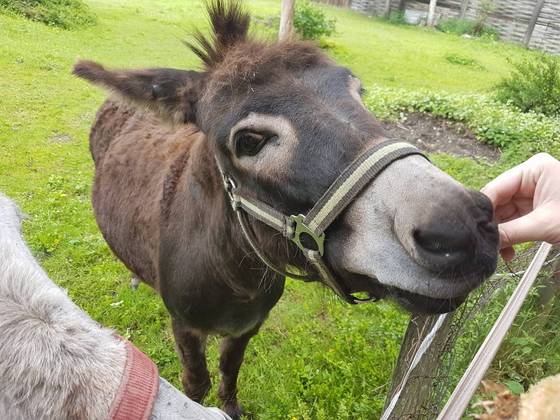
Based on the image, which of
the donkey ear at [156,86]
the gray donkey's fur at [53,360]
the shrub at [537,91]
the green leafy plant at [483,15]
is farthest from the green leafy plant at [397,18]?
the gray donkey's fur at [53,360]

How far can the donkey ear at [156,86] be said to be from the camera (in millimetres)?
2035

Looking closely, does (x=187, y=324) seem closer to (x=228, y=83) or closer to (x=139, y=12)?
(x=228, y=83)

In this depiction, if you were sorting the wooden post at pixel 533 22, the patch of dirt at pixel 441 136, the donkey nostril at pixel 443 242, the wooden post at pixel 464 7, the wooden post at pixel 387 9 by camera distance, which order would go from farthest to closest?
the wooden post at pixel 387 9, the wooden post at pixel 464 7, the wooden post at pixel 533 22, the patch of dirt at pixel 441 136, the donkey nostril at pixel 443 242

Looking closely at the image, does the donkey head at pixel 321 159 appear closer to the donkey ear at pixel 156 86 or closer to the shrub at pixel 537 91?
the donkey ear at pixel 156 86

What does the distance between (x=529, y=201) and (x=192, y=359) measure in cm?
220

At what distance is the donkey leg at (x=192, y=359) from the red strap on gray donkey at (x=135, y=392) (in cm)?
166

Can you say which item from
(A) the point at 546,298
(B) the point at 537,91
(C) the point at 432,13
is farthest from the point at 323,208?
(C) the point at 432,13

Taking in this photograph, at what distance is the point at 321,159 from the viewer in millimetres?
1545

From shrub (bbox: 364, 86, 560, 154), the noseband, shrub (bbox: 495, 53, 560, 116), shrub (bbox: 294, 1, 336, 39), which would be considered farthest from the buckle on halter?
shrub (bbox: 294, 1, 336, 39)

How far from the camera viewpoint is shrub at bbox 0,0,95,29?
11883 millimetres

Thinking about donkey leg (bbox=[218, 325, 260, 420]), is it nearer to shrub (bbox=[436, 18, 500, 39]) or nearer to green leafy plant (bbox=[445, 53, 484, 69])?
green leafy plant (bbox=[445, 53, 484, 69])

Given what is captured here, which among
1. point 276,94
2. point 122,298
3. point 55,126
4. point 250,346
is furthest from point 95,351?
point 55,126

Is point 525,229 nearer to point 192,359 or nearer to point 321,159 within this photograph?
point 321,159

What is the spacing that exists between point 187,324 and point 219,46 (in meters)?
1.63
